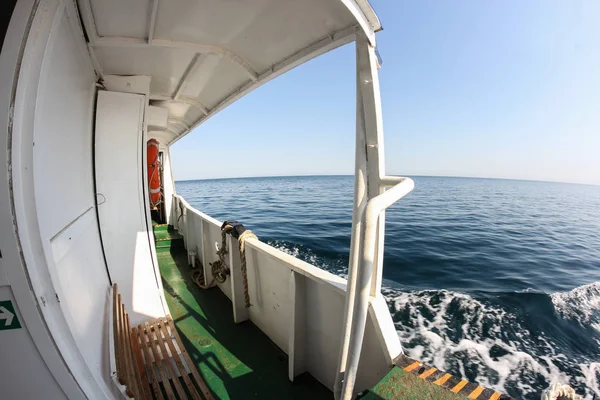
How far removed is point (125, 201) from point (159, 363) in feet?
5.91

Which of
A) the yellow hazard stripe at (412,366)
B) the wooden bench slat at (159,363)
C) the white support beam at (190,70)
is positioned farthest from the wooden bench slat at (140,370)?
the white support beam at (190,70)

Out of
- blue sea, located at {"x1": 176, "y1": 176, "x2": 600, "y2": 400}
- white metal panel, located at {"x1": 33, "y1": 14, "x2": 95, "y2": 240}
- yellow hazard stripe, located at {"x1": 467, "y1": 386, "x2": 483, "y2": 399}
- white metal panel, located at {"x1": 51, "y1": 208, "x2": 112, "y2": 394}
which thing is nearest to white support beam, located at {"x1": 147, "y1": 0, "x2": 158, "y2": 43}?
white metal panel, located at {"x1": 33, "y1": 14, "x2": 95, "y2": 240}

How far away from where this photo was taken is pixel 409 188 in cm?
129

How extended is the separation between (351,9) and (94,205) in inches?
119

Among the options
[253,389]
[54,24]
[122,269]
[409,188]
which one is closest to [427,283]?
[253,389]

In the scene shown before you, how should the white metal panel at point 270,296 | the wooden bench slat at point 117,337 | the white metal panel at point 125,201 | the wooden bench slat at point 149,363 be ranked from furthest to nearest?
the white metal panel at point 125,201
the white metal panel at point 270,296
the wooden bench slat at point 149,363
the wooden bench slat at point 117,337

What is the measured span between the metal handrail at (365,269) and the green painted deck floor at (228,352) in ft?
4.09

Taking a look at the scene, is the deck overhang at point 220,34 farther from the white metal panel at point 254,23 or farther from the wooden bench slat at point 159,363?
the wooden bench slat at point 159,363

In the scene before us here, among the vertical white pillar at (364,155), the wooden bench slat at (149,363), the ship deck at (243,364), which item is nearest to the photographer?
the ship deck at (243,364)

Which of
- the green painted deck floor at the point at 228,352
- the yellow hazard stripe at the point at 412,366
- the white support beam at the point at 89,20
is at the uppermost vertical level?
the white support beam at the point at 89,20

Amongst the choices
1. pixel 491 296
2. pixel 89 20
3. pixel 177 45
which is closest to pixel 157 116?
pixel 177 45

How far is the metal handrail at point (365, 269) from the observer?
3.55 feet

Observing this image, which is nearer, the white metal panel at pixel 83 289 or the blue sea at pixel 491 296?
the white metal panel at pixel 83 289

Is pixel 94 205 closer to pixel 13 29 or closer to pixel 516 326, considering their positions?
pixel 13 29
